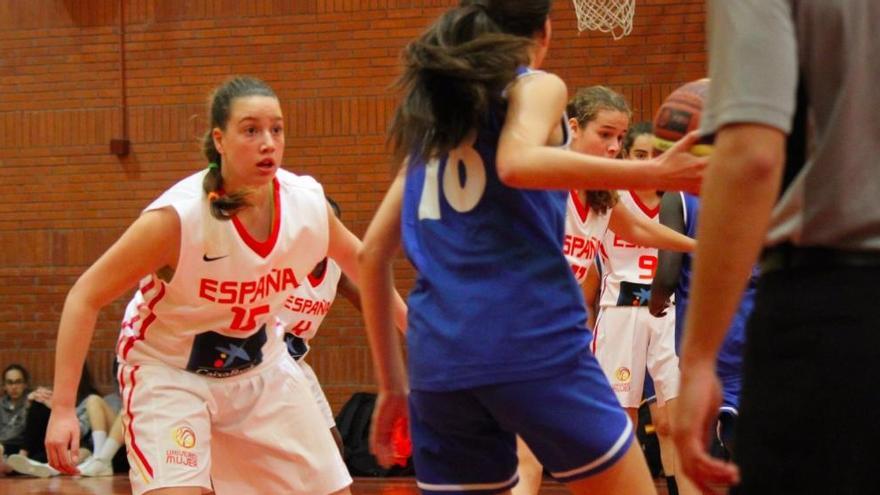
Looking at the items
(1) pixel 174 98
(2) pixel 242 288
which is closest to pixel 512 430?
(2) pixel 242 288

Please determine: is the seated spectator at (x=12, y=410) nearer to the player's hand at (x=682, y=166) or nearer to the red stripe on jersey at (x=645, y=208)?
the red stripe on jersey at (x=645, y=208)

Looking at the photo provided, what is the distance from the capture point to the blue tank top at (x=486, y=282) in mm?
2711

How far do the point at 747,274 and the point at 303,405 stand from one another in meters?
2.80

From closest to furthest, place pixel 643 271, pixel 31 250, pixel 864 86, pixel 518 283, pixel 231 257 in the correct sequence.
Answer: pixel 864 86, pixel 518 283, pixel 231 257, pixel 643 271, pixel 31 250

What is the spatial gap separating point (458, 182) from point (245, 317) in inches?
72.1

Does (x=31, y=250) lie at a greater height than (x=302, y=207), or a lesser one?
lesser

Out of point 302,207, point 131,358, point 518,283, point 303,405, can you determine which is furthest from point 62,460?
point 518,283

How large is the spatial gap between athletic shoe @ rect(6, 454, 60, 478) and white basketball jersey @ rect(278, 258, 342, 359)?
191 inches

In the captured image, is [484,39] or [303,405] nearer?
[484,39]

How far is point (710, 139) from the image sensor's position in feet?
6.47

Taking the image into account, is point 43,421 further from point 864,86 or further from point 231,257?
point 864,86

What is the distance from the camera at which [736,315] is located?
17.1ft

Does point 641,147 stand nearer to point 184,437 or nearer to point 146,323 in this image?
point 146,323

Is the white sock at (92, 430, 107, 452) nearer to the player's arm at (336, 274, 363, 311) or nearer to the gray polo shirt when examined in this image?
the player's arm at (336, 274, 363, 311)
